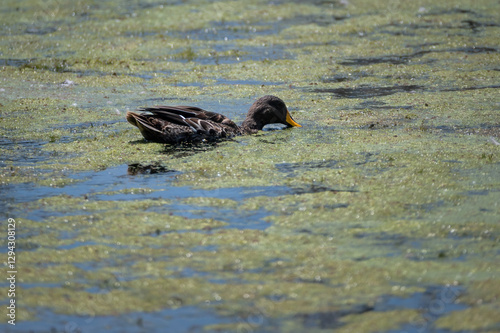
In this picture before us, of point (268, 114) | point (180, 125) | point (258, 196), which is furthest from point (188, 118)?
point (258, 196)

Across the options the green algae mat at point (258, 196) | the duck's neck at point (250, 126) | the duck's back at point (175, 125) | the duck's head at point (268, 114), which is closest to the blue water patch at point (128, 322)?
the green algae mat at point (258, 196)

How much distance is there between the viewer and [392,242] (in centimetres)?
477

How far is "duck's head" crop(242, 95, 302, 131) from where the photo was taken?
8.41 meters

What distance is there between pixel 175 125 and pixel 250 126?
113cm

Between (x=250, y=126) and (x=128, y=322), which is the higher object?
(x=250, y=126)

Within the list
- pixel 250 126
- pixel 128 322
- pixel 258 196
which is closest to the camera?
pixel 128 322

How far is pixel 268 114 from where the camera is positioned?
27.6ft

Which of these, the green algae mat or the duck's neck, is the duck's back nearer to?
the green algae mat

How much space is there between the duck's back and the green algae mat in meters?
0.17

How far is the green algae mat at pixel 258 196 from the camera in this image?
3.91 meters

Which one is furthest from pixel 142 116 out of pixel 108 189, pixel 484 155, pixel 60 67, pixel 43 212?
pixel 60 67

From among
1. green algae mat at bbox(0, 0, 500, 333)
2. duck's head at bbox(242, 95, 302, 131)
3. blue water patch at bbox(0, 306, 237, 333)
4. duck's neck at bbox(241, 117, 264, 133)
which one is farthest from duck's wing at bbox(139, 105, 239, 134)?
blue water patch at bbox(0, 306, 237, 333)

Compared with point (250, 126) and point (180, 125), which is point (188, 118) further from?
point (250, 126)

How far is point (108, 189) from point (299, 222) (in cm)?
193
